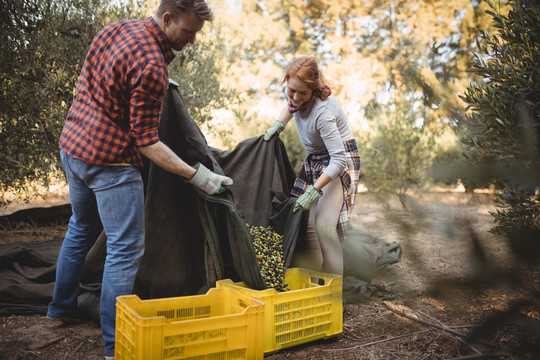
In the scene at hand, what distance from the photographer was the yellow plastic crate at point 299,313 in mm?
2242

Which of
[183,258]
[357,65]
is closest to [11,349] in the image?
[183,258]

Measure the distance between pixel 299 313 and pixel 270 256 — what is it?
0.43 m

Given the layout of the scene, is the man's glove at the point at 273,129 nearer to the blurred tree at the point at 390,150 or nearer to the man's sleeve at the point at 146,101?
the man's sleeve at the point at 146,101

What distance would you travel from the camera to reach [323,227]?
9.64 ft

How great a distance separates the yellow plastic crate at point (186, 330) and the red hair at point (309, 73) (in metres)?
1.48

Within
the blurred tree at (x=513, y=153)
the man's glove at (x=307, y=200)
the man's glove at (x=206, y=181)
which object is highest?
the blurred tree at (x=513, y=153)

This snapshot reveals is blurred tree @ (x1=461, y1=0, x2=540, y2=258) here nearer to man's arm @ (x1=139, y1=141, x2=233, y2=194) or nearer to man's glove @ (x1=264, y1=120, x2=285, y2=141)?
man's arm @ (x1=139, y1=141, x2=233, y2=194)

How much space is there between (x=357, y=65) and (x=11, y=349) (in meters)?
12.9

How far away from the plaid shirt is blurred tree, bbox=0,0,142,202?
3.01 metres

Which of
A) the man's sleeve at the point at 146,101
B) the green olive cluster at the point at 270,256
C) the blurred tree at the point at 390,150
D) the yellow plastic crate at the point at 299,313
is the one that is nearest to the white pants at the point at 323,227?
the green olive cluster at the point at 270,256

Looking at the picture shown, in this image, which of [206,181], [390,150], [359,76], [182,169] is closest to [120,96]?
[182,169]

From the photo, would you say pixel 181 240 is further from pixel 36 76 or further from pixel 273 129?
pixel 36 76

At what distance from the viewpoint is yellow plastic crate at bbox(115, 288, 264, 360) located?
1794mm

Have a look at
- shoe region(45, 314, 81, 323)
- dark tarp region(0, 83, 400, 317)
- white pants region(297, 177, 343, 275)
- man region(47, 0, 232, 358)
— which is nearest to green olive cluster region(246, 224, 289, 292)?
dark tarp region(0, 83, 400, 317)
